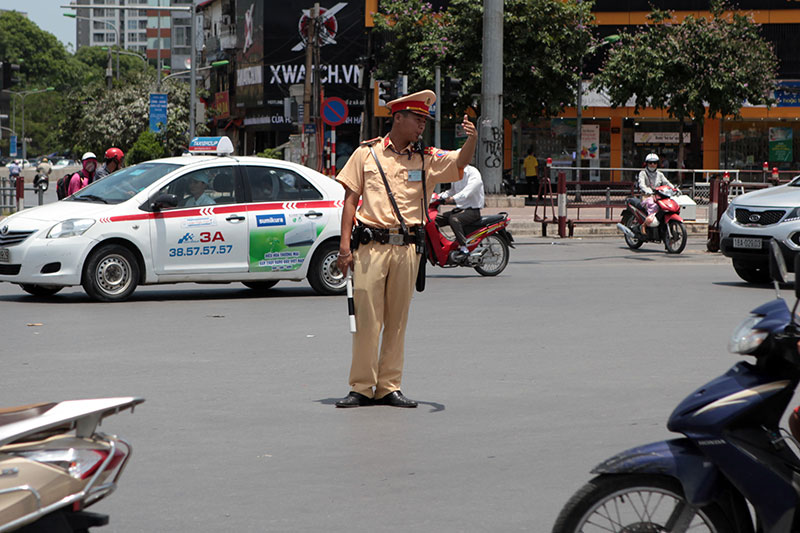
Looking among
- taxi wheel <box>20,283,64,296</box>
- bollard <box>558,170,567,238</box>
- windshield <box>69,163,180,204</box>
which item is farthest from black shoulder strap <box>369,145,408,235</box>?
bollard <box>558,170,567,238</box>

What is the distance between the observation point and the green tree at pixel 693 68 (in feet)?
118

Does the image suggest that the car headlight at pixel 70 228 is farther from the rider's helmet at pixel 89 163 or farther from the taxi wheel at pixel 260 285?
the rider's helmet at pixel 89 163

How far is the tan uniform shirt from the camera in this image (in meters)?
7.30

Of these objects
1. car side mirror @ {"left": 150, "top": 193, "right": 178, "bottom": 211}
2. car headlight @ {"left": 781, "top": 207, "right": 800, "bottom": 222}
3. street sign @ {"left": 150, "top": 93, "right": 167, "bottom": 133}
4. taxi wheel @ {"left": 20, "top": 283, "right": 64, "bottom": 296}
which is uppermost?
street sign @ {"left": 150, "top": 93, "right": 167, "bottom": 133}

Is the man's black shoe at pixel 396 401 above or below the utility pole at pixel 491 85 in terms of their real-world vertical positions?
below

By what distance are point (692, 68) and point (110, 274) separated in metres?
26.7

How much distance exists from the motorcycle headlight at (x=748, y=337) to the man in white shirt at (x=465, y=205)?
38.0 ft

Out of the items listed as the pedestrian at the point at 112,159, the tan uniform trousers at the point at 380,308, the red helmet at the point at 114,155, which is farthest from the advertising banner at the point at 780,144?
the tan uniform trousers at the point at 380,308

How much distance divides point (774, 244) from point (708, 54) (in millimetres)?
33777

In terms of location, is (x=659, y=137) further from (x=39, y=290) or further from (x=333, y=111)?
(x=39, y=290)

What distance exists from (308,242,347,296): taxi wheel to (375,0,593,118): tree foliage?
23.6m

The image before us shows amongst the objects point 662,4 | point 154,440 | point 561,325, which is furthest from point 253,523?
point 662,4

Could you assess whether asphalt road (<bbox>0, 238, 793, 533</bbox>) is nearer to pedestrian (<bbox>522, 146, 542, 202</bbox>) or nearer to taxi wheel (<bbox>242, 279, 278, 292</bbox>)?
taxi wheel (<bbox>242, 279, 278, 292</bbox>)

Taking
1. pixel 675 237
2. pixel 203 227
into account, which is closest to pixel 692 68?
pixel 675 237
